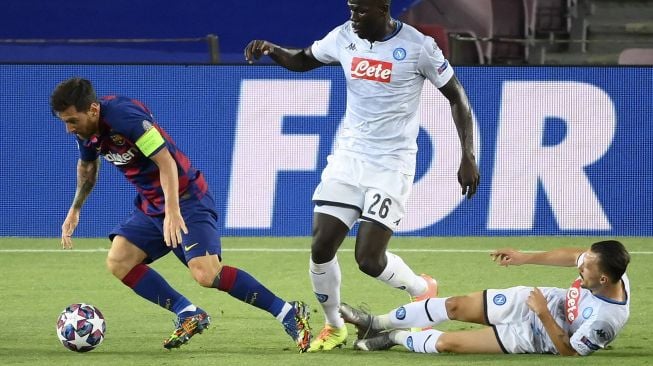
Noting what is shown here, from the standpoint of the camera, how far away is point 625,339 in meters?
7.94

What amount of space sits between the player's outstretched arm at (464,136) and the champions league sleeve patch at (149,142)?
162 centimetres

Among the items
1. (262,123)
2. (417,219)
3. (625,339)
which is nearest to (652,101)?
(417,219)

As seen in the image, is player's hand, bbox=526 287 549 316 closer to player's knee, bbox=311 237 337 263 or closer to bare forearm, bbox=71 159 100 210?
player's knee, bbox=311 237 337 263

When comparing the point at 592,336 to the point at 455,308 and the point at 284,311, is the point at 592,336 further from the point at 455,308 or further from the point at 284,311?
the point at 284,311

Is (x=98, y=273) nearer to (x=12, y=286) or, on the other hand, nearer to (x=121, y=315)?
(x=12, y=286)

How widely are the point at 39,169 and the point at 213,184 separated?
1.67 m

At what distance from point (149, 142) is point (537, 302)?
2.23 m

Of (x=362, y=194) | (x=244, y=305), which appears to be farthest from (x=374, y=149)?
(x=244, y=305)

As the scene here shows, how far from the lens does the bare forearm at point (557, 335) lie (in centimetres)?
705

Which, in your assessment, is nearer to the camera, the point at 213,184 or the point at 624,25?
the point at 213,184

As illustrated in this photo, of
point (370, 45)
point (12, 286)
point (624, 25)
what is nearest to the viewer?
point (370, 45)

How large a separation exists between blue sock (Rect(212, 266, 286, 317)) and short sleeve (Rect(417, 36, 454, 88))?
1525 mm

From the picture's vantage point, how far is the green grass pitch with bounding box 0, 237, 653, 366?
7.32 m

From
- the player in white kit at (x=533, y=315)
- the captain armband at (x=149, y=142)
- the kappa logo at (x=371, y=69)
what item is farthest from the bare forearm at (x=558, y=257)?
the captain armband at (x=149, y=142)
